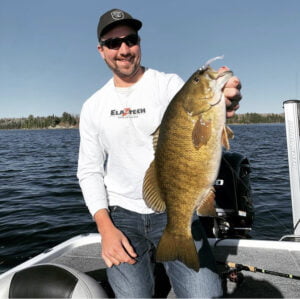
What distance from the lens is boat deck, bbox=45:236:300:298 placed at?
339 centimetres

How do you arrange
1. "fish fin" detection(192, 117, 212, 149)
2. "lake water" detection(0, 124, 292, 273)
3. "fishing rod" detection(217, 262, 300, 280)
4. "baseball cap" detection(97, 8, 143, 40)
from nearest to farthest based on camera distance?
"fish fin" detection(192, 117, 212, 149)
"baseball cap" detection(97, 8, 143, 40)
"fishing rod" detection(217, 262, 300, 280)
"lake water" detection(0, 124, 292, 273)

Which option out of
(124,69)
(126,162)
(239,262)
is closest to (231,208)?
(239,262)

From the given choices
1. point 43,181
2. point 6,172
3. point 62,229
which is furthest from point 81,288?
point 6,172

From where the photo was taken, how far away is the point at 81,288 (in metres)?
2.54

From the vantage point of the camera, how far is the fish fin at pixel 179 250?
7.66ft

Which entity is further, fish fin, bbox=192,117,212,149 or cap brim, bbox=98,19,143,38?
cap brim, bbox=98,19,143,38

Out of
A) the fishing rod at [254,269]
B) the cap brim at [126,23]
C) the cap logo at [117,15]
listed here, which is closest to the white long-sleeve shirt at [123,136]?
the cap brim at [126,23]

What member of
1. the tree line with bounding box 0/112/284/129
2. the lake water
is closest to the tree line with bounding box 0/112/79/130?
the tree line with bounding box 0/112/284/129

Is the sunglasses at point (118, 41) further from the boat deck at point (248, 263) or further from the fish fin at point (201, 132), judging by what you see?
the boat deck at point (248, 263)

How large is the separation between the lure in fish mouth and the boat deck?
142 centimetres

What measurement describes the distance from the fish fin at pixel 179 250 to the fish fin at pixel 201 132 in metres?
0.77

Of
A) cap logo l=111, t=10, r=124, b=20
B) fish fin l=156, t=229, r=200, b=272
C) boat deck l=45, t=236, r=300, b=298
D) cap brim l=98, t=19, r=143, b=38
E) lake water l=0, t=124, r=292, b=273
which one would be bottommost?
lake water l=0, t=124, r=292, b=273

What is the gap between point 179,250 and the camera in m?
2.36

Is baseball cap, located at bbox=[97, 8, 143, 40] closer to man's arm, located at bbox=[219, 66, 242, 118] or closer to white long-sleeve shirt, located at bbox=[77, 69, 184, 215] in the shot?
white long-sleeve shirt, located at bbox=[77, 69, 184, 215]
